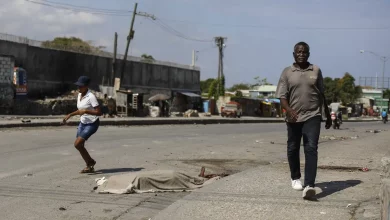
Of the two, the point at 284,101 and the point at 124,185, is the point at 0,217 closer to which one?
the point at 124,185

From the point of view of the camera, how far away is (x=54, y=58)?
46.9 m

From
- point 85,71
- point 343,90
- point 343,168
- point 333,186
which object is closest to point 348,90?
point 343,90

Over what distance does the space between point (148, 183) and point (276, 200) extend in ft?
6.57

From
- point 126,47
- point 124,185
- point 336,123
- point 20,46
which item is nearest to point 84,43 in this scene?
point 126,47

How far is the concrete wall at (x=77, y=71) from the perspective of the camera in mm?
43594

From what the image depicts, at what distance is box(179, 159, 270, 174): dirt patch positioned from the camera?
399 inches

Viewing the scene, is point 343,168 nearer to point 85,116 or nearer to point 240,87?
point 85,116

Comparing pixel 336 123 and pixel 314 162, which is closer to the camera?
pixel 314 162

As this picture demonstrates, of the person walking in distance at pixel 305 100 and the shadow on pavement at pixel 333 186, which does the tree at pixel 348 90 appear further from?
the person walking in distance at pixel 305 100

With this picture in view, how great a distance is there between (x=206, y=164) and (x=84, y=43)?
212 ft

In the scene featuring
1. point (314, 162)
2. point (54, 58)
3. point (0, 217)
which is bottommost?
point (0, 217)

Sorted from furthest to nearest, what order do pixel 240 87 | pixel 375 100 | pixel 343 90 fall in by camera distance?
pixel 240 87, pixel 375 100, pixel 343 90

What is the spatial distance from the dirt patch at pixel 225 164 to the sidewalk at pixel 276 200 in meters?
1.59

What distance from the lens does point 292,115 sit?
252 inches
